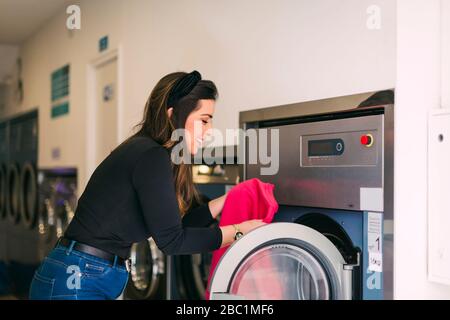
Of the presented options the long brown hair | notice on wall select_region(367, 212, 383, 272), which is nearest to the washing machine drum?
the long brown hair

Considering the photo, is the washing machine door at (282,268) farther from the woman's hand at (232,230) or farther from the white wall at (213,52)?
the white wall at (213,52)

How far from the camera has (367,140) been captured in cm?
164

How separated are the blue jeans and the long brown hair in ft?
0.98

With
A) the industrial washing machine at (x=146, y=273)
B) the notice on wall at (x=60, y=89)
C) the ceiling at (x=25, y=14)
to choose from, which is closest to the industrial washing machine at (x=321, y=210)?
the industrial washing machine at (x=146, y=273)

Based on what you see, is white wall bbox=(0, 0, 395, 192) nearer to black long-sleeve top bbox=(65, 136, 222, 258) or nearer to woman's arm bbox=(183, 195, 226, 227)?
black long-sleeve top bbox=(65, 136, 222, 258)

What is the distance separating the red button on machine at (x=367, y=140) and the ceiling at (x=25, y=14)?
1028mm

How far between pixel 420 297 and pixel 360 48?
805 millimetres

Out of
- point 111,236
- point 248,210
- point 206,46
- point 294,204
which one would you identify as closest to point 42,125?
point 111,236

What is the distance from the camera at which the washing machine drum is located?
5.72ft

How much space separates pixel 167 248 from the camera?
1592 mm

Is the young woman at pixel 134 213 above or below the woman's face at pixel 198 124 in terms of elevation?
below

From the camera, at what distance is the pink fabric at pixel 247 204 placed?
174 centimetres

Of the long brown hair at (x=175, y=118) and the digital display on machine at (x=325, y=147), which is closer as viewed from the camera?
the long brown hair at (x=175, y=118)

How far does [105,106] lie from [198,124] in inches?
12.5
